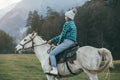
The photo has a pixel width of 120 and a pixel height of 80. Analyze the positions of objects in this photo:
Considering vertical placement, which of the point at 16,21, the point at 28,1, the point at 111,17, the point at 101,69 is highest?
the point at 28,1

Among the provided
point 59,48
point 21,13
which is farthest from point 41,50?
point 21,13

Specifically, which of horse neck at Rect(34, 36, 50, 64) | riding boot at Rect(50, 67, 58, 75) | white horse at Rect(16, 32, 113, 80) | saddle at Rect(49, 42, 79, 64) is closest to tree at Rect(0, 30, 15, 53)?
horse neck at Rect(34, 36, 50, 64)

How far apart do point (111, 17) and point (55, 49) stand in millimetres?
51670

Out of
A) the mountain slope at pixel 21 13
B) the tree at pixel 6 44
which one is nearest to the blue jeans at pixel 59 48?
the tree at pixel 6 44

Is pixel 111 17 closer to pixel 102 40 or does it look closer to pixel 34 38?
pixel 102 40

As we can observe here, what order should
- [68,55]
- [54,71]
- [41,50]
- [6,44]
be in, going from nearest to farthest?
[54,71], [68,55], [41,50], [6,44]

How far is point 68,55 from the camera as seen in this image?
13984 millimetres

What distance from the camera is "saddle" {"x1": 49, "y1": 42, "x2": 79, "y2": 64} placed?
1390 centimetres

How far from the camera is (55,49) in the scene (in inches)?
554

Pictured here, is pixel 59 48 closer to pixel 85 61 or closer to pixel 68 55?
pixel 68 55

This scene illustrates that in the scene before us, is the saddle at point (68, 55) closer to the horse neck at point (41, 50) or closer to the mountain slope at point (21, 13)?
the horse neck at point (41, 50)

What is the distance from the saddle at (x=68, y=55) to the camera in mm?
13898

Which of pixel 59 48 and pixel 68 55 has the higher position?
pixel 59 48

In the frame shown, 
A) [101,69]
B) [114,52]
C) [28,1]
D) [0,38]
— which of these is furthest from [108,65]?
[28,1]
